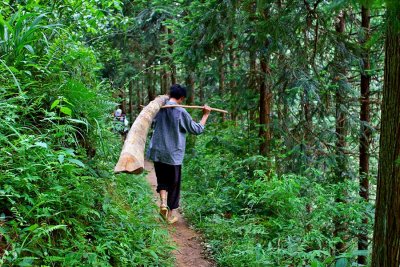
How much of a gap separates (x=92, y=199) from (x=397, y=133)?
2899 millimetres

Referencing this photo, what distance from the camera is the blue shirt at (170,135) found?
6117mm

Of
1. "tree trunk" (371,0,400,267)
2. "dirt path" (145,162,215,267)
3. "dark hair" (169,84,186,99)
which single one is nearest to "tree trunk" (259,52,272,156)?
"dark hair" (169,84,186,99)

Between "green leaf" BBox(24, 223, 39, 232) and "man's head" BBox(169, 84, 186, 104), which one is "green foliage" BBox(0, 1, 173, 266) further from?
"man's head" BBox(169, 84, 186, 104)

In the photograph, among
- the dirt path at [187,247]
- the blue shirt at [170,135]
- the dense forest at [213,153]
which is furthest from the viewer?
the blue shirt at [170,135]

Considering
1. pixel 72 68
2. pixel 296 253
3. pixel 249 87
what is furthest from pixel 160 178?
pixel 249 87

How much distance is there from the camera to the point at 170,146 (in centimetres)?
612

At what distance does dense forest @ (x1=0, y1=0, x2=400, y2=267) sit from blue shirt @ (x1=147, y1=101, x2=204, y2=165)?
688 millimetres

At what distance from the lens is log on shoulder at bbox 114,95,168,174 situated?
441 cm

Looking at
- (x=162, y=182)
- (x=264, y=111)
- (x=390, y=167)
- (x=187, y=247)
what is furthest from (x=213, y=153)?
(x=390, y=167)

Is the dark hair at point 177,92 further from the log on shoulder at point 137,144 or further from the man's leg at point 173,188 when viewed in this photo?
the man's leg at point 173,188

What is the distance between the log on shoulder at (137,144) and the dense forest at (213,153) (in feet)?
1.07

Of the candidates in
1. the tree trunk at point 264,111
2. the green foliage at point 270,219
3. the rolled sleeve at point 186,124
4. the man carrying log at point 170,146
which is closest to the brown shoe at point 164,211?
the man carrying log at point 170,146

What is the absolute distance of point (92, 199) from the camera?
13.1 ft

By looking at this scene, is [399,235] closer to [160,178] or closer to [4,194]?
[4,194]
